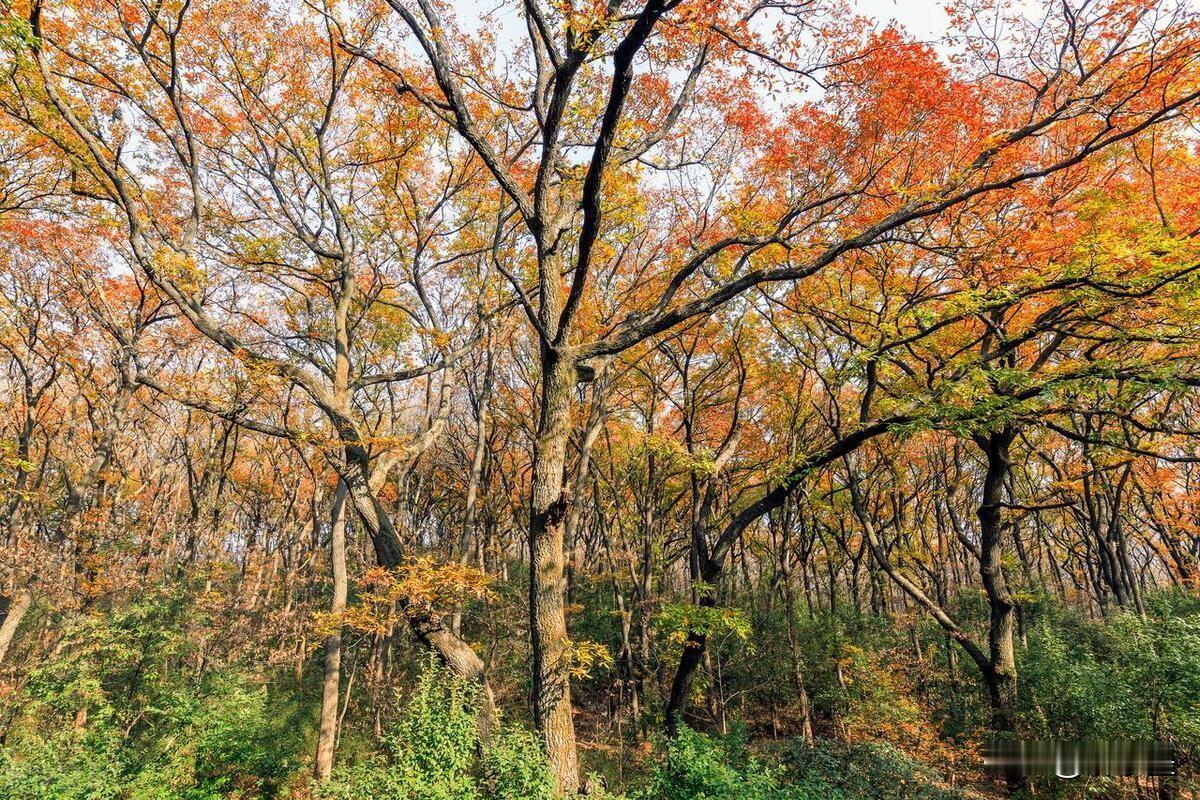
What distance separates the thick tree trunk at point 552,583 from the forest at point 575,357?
0.05 metres

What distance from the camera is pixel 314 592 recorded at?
22.0m

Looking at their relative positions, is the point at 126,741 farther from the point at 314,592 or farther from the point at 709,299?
the point at 314,592

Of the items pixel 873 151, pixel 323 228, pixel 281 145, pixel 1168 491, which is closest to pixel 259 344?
pixel 323 228

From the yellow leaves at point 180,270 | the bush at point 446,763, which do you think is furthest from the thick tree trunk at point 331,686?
the yellow leaves at point 180,270

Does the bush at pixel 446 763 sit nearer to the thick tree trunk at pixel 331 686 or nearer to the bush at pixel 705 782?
the bush at pixel 705 782

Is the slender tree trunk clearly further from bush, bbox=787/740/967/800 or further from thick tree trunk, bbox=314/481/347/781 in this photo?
bush, bbox=787/740/967/800

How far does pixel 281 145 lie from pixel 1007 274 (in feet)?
40.7

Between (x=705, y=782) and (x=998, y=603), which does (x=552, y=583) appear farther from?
(x=998, y=603)

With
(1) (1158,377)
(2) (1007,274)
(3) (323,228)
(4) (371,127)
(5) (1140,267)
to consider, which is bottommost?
(1) (1158,377)

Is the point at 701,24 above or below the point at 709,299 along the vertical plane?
above

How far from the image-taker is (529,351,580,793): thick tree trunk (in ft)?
17.2

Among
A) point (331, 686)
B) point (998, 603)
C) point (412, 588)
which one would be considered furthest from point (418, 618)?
point (998, 603)

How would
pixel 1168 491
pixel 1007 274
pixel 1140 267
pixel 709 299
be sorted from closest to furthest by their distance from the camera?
pixel 709 299 < pixel 1140 267 < pixel 1007 274 < pixel 1168 491

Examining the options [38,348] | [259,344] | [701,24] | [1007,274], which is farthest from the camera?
[38,348]
